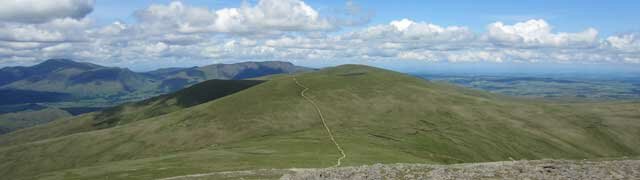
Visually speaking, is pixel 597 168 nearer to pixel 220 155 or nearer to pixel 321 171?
pixel 321 171

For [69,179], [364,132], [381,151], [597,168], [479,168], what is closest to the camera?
[597,168]

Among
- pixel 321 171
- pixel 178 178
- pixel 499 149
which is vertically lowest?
pixel 499 149

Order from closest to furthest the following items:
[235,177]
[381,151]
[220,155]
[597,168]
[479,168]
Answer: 1. [597,168]
2. [479,168]
3. [235,177]
4. [220,155]
5. [381,151]

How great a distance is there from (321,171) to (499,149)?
465ft

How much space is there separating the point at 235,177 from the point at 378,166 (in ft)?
90.9

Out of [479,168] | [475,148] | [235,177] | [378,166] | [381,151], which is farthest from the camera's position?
[475,148]

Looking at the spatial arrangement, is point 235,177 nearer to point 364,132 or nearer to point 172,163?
point 172,163

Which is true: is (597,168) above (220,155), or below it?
above

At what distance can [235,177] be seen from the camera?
3118 inches

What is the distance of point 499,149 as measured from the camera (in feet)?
609

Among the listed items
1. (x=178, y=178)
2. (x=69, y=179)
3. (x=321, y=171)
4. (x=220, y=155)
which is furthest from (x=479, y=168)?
(x=69, y=179)

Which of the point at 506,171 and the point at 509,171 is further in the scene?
the point at 506,171

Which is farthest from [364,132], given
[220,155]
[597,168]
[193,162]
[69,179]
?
[597,168]

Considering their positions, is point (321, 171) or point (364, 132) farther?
point (364, 132)
